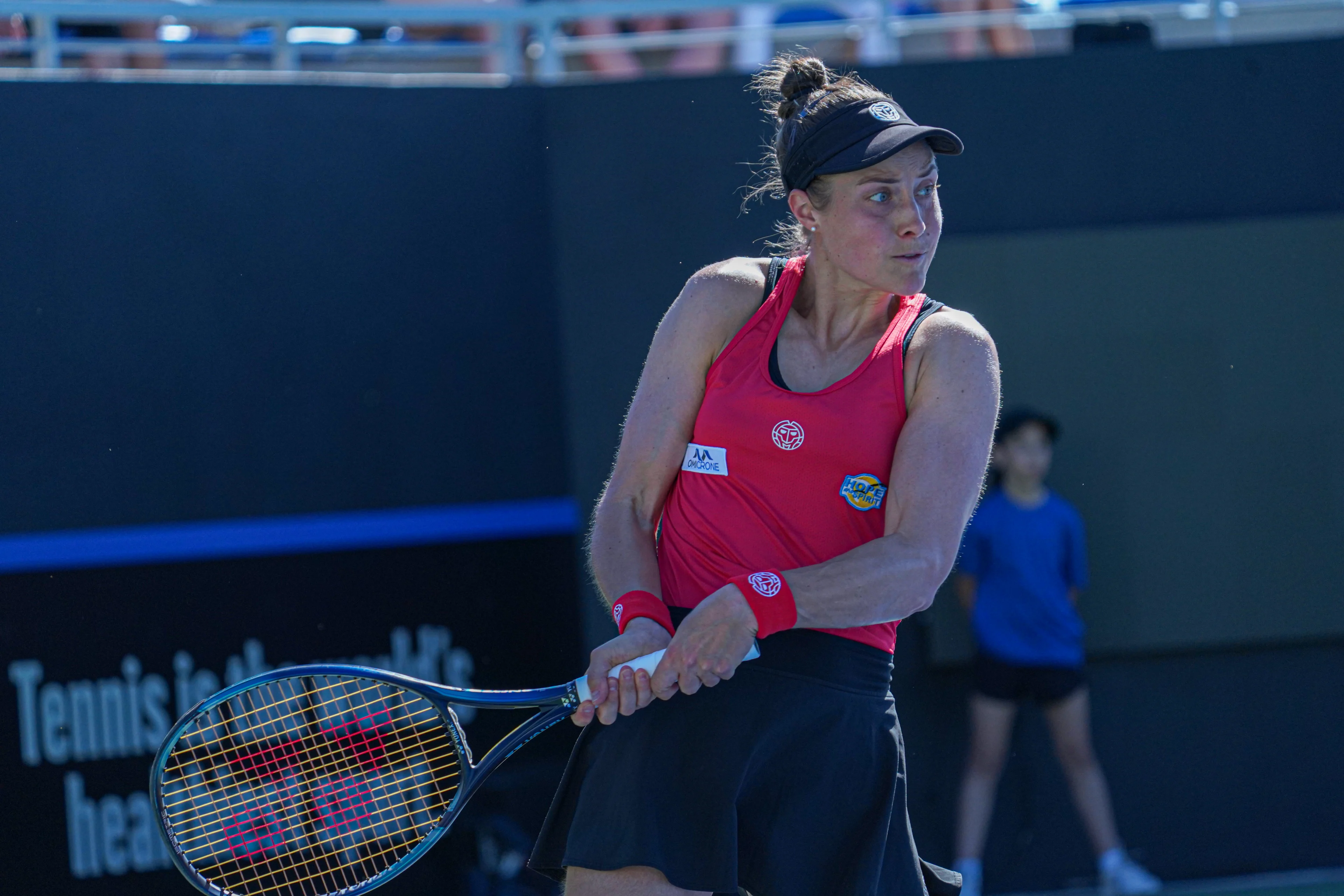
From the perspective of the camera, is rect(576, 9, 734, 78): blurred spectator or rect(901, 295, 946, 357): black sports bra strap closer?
rect(901, 295, 946, 357): black sports bra strap

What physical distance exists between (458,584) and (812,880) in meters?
2.92

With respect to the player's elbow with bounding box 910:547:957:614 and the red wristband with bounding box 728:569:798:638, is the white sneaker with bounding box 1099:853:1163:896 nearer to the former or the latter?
the player's elbow with bounding box 910:547:957:614

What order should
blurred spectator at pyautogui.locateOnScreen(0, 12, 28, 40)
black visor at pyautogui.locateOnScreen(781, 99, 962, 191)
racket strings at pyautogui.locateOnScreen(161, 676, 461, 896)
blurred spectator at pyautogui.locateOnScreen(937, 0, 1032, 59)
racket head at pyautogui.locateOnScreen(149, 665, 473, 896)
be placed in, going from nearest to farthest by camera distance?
black visor at pyautogui.locateOnScreen(781, 99, 962, 191) < racket head at pyautogui.locateOnScreen(149, 665, 473, 896) < racket strings at pyautogui.locateOnScreen(161, 676, 461, 896) < blurred spectator at pyautogui.locateOnScreen(0, 12, 28, 40) < blurred spectator at pyautogui.locateOnScreen(937, 0, 1032, 59)

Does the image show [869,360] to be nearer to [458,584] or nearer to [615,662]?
[615,662]

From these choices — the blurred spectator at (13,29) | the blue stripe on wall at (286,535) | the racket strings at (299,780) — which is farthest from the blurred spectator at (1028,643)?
the blurred spectator at (13,29)

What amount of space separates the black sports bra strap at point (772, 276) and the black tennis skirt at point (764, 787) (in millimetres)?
585

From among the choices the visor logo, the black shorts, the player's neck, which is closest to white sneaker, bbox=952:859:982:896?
the black shorts

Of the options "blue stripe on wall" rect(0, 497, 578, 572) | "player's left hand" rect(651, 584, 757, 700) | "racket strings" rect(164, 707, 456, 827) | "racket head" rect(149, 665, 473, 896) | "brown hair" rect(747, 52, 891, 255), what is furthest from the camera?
"blue stripe on wall" rect(0, 497, 578, 572)

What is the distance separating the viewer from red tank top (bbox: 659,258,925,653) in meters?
2.28

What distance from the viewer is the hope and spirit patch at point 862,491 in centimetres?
229

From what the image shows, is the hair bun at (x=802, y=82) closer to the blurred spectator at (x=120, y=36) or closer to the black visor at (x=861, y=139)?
the black visor at (x=861, y=139)

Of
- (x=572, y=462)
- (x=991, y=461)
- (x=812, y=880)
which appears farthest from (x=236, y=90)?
(x=812, y=880)

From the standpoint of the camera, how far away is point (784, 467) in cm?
229

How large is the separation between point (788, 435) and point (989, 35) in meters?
4.32
